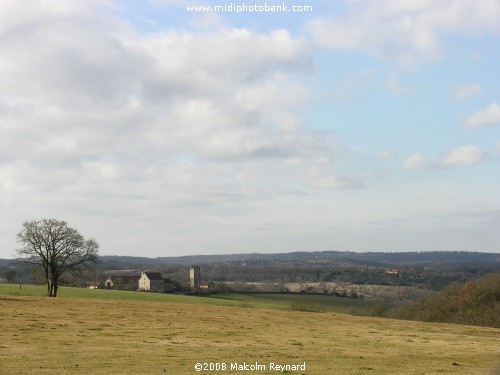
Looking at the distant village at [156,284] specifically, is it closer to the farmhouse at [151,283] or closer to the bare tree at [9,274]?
the farmhouse at [151,283]

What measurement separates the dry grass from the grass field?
4 cm

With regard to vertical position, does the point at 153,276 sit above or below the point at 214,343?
above

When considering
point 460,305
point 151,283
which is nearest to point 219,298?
point 460,305

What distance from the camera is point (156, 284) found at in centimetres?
13188

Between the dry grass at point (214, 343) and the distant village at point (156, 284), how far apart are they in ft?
238

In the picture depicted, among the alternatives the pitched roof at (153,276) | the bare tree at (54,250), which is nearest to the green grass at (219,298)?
the bare tree at (54,250)

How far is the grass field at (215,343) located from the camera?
76.8 feet

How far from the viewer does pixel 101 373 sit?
2078cm

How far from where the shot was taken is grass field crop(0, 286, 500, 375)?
23422mm

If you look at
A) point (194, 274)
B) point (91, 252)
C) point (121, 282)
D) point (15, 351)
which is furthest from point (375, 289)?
point (15, 351)

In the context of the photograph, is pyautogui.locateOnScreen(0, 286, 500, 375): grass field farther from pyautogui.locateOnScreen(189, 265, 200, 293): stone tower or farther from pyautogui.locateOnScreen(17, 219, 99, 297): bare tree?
pyautogui.locateOnScreen(189, 265, 200, 293): stone tower

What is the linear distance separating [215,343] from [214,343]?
5cm

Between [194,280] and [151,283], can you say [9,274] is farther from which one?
[194,280]

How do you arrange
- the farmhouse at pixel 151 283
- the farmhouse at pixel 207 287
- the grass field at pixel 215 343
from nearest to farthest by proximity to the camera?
1. the grass field at pixel 215 343
2. the farmhouse at pixel 207 287
3. the farmhouse at pixel 151 283
